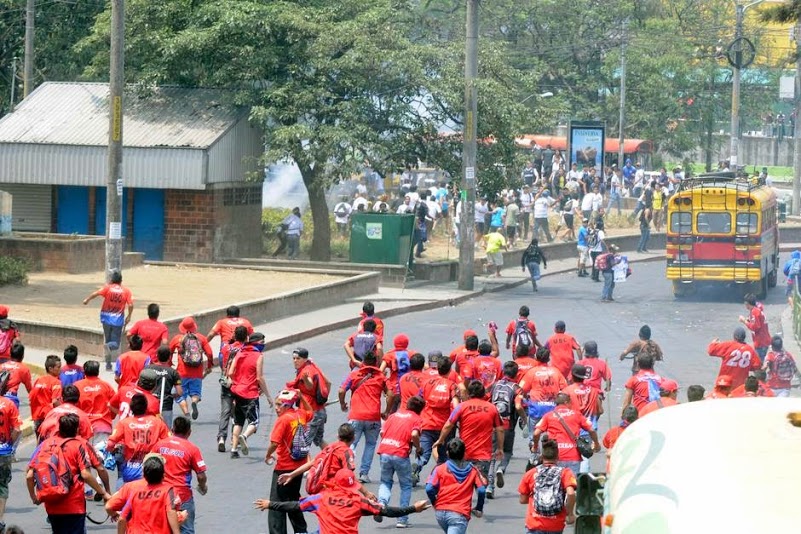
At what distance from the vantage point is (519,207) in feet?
145

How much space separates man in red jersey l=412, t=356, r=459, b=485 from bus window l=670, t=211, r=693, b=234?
1963cm

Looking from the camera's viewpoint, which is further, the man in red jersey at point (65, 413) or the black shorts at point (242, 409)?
the black shorts at point (242, 409)

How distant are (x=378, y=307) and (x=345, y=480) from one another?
66.5ft

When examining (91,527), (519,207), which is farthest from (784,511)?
(519,207)

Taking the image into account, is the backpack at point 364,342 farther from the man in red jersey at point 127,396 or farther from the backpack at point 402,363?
the man in red jersey at point 127,396

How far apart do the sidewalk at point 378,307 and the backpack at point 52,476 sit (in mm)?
6665

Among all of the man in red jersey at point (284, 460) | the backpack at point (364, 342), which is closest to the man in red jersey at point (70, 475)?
the man in red jersey at point (284, 460)

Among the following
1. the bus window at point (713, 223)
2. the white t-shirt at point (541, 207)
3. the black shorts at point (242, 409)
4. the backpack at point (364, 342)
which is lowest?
the black shorts at point (242, 409)

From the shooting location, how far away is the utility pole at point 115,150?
24.2 metres

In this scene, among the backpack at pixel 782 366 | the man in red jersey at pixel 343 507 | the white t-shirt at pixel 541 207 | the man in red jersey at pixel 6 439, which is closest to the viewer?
the man in red jersey at pixel 343 507

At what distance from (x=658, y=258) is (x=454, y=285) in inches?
424

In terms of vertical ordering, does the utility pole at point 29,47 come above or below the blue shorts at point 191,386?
above

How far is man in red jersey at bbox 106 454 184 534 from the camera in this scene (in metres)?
9.59

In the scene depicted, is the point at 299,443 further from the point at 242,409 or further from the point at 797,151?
the point at 797,151
